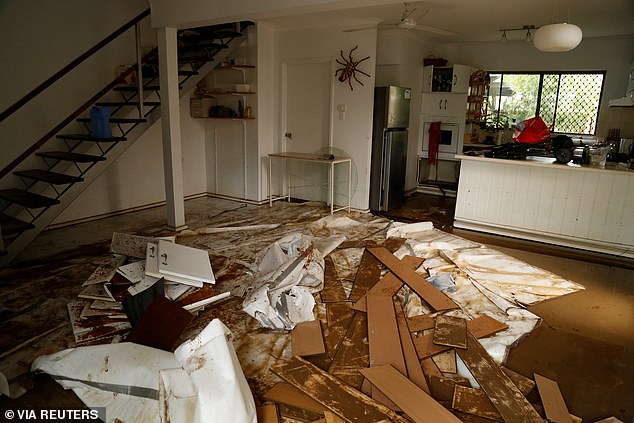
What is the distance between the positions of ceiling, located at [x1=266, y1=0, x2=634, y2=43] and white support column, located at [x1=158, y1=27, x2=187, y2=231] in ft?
5.56

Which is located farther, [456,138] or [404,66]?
[456,138]

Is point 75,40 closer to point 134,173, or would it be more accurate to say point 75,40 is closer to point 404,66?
point 134,173

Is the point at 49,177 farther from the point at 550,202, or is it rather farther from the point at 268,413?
the point at 550,202

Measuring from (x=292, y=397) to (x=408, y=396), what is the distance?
2.01 ft

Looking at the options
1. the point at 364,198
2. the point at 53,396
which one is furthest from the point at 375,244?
the point at 53,396

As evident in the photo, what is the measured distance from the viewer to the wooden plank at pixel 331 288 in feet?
11.2

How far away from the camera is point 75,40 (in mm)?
5145

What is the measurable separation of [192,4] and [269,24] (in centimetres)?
203

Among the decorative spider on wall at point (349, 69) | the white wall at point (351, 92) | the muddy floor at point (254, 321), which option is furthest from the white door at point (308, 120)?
the muddy floor at point (254, 321)

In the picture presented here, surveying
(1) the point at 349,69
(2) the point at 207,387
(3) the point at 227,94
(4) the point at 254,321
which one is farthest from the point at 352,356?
(3) the point at 227,94

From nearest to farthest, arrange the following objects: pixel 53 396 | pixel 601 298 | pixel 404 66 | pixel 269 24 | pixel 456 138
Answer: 1. pixel 53 396
2. pixel 601 298
3. pixel 269 24
4. pixel 404 66
5. pixel 456 138

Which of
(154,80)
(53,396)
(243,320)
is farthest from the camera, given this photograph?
(154,80)

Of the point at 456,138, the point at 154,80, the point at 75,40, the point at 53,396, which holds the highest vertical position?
the point at 75,40

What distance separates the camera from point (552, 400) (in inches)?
91.0
